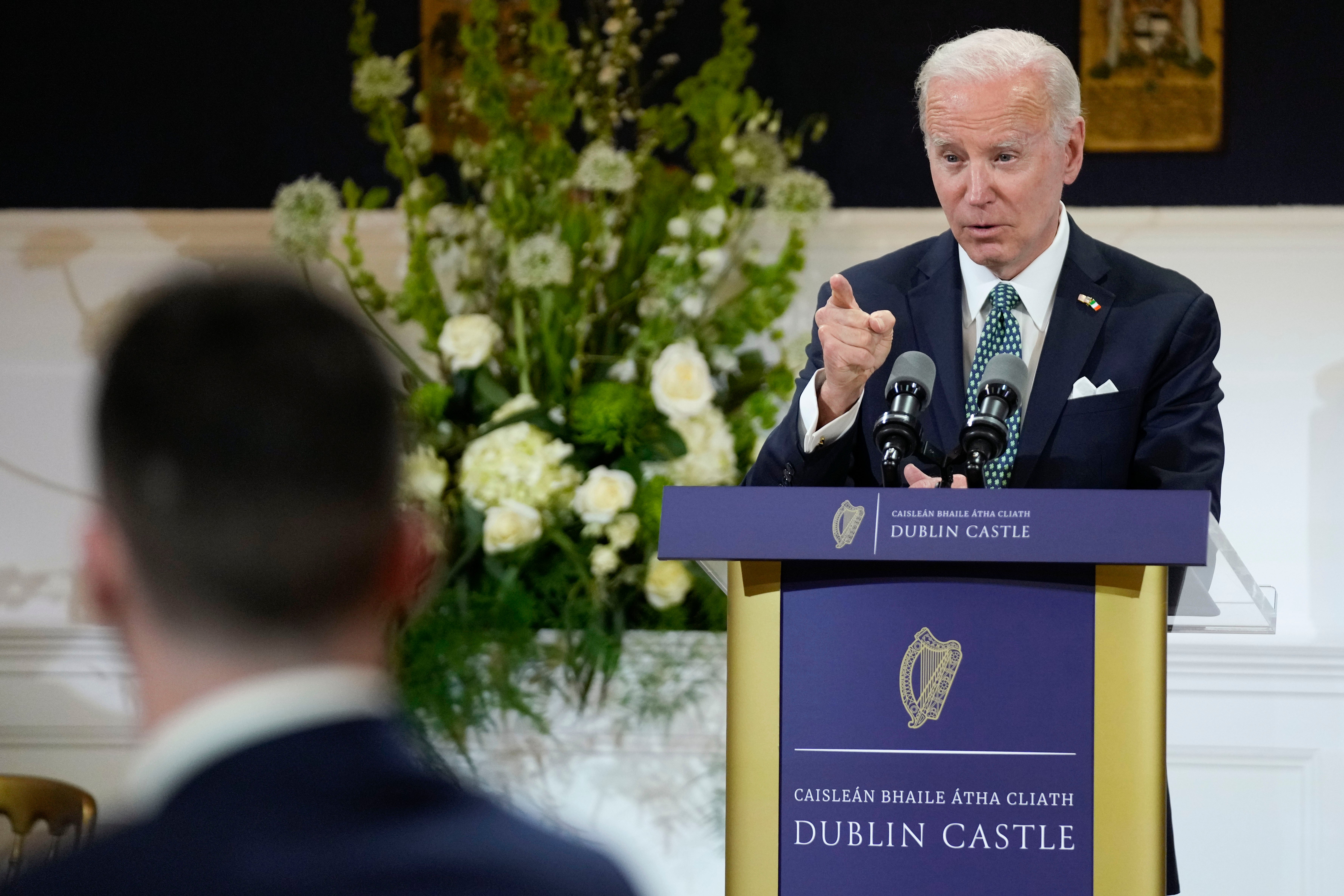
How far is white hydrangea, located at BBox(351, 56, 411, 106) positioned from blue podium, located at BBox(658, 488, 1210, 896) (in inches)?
77.1

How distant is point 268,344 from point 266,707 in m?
0.20

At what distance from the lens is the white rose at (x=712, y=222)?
121 inches

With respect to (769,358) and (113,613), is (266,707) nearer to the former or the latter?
(113,613)

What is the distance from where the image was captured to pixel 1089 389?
1.99m

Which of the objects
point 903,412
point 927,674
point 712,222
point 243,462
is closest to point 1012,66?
point 903,412

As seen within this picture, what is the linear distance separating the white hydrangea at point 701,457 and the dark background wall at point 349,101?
826 mm

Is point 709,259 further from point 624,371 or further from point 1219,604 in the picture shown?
point 1219,604

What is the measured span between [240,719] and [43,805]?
7.53ft

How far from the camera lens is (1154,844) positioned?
150cm

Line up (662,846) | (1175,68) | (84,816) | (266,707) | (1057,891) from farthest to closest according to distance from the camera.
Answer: (1175,68)
(662,846)
(84,816)
(1057,891)
(266,707)

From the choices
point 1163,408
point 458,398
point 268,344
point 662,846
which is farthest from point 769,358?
point 268,344

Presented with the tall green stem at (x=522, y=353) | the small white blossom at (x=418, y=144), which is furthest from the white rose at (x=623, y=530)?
the small white blossom at (x=418, y=144)

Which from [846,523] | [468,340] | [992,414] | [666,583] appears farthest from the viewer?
[468,340]

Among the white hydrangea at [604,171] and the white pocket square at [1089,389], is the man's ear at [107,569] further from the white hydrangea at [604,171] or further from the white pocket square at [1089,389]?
the white hydrangea at [604,171]
